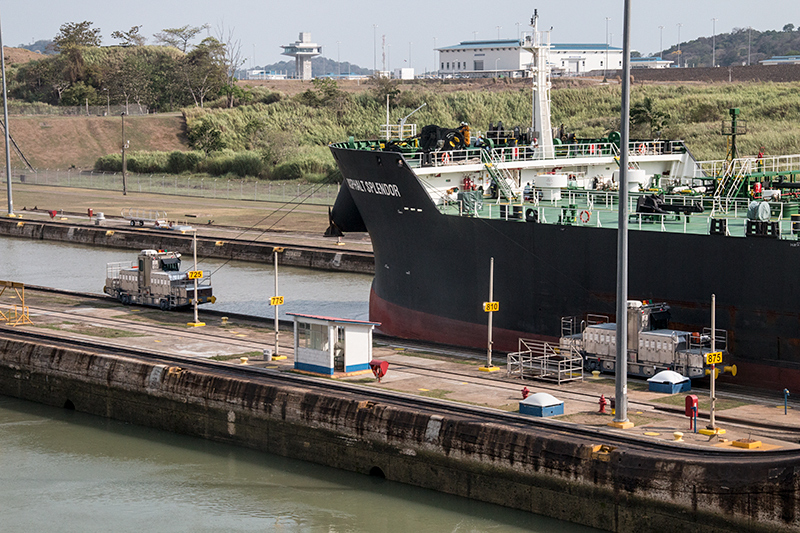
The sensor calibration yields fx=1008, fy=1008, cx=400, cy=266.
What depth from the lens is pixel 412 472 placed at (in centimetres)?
2217

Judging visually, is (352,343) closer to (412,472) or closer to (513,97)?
(412,472)

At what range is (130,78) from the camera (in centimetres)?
13575

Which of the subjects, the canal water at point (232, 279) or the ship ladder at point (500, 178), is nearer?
the ship ladder at point (500, 178)

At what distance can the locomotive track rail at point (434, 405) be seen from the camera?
19000 millimetres

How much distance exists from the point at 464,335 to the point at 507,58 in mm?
134242

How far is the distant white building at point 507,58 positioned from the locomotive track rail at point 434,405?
124879mm

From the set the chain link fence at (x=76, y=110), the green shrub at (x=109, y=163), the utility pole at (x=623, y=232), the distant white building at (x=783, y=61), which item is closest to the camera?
the utility pole at (x=623, y=232)

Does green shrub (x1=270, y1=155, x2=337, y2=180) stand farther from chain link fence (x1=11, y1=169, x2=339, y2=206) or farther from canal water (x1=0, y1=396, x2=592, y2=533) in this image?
canal water (x1=0, y1=396, x2=592, y2=533)

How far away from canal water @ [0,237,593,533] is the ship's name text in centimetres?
1043

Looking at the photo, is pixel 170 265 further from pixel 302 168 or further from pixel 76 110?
pixel 76 110

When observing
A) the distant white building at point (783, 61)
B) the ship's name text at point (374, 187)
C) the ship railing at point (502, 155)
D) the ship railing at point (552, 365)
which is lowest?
the ship railing at point (552, 365)

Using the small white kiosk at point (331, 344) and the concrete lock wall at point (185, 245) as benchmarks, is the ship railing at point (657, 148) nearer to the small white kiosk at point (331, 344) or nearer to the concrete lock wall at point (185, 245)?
the small white kiosk at point (331, 344)

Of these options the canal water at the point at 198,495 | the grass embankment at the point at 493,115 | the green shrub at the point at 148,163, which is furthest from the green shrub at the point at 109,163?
the canal water at the point at 198,495

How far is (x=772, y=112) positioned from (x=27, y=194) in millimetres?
66958
